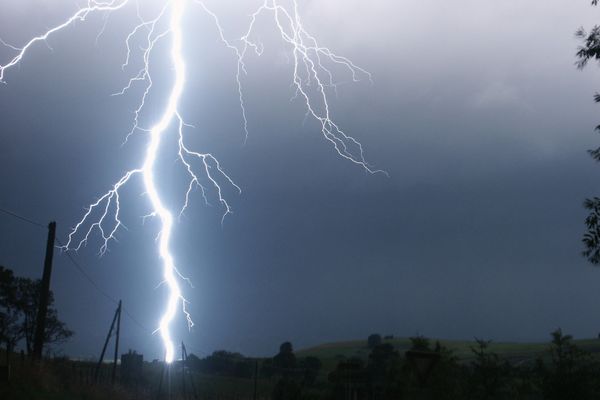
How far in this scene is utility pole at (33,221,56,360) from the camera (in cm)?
2097

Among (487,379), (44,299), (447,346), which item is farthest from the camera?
(447,346)

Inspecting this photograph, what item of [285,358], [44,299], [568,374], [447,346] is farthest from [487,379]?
[447,346]

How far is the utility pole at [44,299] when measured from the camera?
21.0m

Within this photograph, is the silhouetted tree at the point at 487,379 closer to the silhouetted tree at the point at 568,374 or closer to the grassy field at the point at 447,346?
the silhouetted tree at the point at 568,374

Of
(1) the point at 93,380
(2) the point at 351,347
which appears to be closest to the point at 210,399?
A: (1) the point at 93,380

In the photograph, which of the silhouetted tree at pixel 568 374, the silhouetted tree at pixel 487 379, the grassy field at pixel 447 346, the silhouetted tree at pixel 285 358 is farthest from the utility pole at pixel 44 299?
the grassy field at pixel 447 346

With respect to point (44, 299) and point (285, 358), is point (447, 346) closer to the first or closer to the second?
point (285, 358)

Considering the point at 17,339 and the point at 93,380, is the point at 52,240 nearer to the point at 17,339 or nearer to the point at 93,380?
the point at 93,380

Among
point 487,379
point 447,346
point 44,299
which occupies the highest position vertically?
point 447,346

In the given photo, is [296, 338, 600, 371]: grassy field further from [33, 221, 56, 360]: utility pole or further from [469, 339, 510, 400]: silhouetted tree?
[33, 221, 56, 360]: utility pole

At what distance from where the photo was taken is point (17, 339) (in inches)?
1484

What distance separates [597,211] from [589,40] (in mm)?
3194

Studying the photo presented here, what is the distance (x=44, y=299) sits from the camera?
21.2m

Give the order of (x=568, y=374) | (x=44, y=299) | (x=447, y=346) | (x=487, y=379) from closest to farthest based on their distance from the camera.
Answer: (x=568, y=374) < (x=487, y=379) < (x=44, y=299) < (x=447, y=346)
